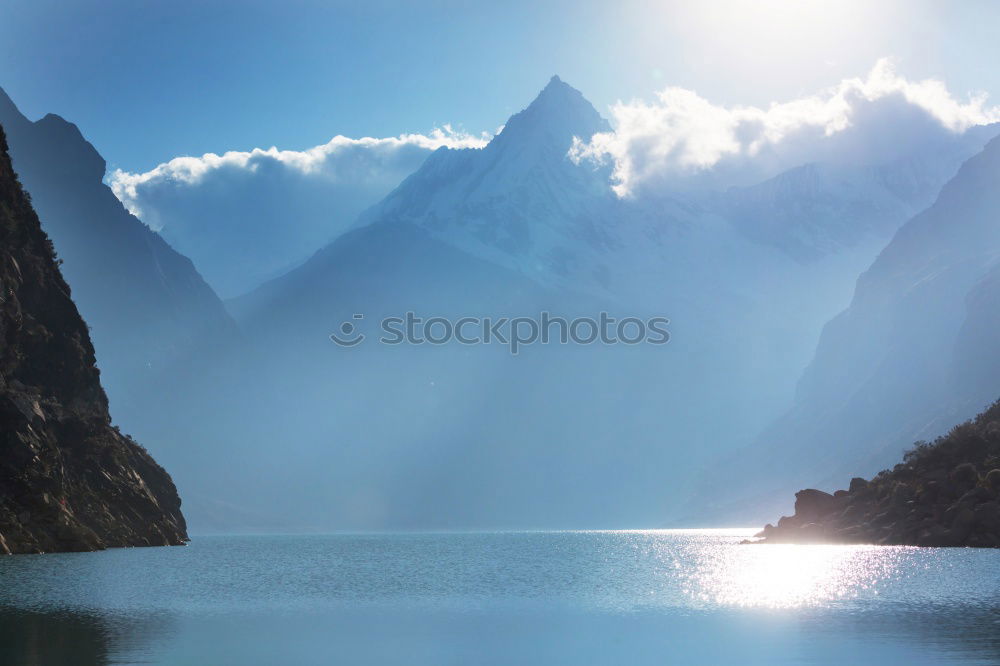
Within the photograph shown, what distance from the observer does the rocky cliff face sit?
119812 mm

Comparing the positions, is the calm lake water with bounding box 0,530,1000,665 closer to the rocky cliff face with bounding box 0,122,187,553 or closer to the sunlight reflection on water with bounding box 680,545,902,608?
the sunlight reflection on water with bounding box 680,545,902,608

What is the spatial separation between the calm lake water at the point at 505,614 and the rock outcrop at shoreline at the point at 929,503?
27729mm

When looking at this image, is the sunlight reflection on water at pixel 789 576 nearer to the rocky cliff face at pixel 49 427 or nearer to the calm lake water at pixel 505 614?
the calm lake water at pixel 505 614

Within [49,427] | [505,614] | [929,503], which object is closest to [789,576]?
[505,614]

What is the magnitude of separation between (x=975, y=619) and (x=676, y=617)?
15634 mm

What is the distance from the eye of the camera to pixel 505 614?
65.0m

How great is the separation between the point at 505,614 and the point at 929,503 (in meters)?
99.5

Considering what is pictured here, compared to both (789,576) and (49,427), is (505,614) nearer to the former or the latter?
(789,576)

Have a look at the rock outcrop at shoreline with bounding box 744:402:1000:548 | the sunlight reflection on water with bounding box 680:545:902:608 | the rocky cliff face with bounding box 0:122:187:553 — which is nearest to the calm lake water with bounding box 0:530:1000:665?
the sunlight reflection on water with bounding box 680:545:902:608

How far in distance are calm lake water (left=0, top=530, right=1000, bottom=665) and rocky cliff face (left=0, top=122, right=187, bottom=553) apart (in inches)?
492

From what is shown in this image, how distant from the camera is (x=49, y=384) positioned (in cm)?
14612

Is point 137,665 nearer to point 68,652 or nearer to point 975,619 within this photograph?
point 68,652

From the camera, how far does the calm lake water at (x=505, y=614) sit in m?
48.0

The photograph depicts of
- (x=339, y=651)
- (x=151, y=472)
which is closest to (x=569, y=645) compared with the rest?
(x=339, y=651)
